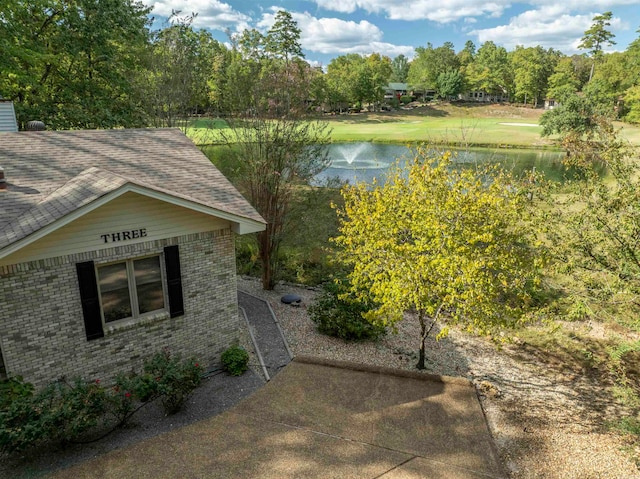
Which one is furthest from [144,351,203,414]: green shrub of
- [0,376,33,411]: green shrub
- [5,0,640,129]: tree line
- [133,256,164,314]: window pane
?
[5,0,640,129]: tree line

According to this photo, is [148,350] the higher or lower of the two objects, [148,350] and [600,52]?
the lower

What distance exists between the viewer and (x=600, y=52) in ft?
316

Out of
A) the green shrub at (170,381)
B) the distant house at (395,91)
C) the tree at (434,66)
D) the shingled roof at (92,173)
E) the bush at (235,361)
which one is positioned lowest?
the bush at (235,361)

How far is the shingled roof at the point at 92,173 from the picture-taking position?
7754 mm

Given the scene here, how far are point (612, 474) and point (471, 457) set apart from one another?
8.82ft

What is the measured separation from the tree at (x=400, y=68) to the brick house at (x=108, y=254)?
170 metres

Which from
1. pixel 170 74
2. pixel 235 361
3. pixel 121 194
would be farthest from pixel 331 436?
pixel 170 74

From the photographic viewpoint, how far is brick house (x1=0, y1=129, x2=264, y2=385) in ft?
25.2

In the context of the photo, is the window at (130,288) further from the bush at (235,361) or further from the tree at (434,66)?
the tree at (434,66)

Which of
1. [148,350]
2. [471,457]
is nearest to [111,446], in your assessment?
[148,350]

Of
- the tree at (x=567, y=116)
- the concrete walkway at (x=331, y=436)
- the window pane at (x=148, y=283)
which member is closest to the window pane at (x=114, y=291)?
the window pane at (x=148, y=283)

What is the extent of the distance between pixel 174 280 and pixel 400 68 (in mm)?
189487

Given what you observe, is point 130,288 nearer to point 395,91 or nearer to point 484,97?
point 484,97

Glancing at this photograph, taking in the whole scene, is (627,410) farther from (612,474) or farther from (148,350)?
(148,350)
